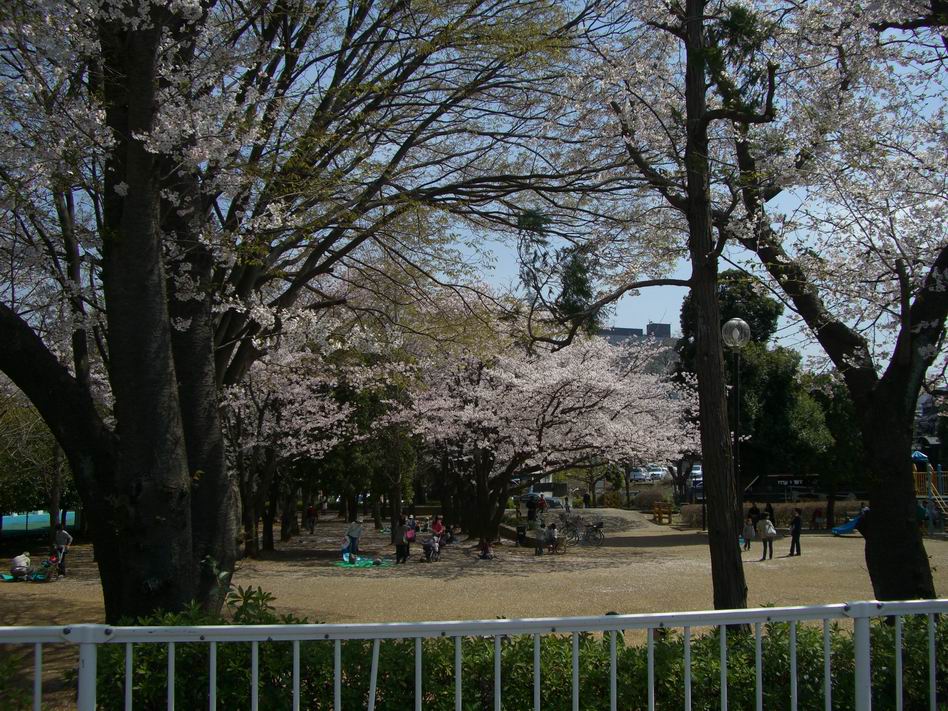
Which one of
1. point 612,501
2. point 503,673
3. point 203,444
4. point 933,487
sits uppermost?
point 203,444

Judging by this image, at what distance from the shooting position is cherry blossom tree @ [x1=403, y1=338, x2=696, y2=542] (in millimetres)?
23094

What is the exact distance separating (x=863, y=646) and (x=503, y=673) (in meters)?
1.68

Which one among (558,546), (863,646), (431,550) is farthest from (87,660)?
(558,546)

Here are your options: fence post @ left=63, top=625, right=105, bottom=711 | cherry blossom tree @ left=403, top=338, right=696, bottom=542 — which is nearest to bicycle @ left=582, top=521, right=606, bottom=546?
cherry blossom tree @ left=403, top=338, right=696, bottom=542

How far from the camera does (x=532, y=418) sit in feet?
76.3

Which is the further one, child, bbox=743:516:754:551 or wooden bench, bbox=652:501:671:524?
wooden bench, bbox=652:501:671:524

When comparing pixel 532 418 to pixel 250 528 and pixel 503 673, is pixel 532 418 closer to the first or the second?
pixel 250 528

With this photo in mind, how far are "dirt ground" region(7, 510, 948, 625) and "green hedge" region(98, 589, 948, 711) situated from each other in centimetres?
535

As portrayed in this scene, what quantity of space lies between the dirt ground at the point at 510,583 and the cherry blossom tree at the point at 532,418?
2586 mm

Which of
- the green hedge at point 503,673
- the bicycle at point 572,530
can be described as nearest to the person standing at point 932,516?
the bicycle at point 572,530

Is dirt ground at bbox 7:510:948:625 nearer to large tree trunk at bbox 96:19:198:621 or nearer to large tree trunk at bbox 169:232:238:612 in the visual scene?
large tree trunk at bbox 169:232:238:612

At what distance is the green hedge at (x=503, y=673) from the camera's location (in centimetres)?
388

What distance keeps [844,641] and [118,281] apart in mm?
5395

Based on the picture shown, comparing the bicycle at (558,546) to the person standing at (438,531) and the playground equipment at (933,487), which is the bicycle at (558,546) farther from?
the playground equipment at (933,487)
